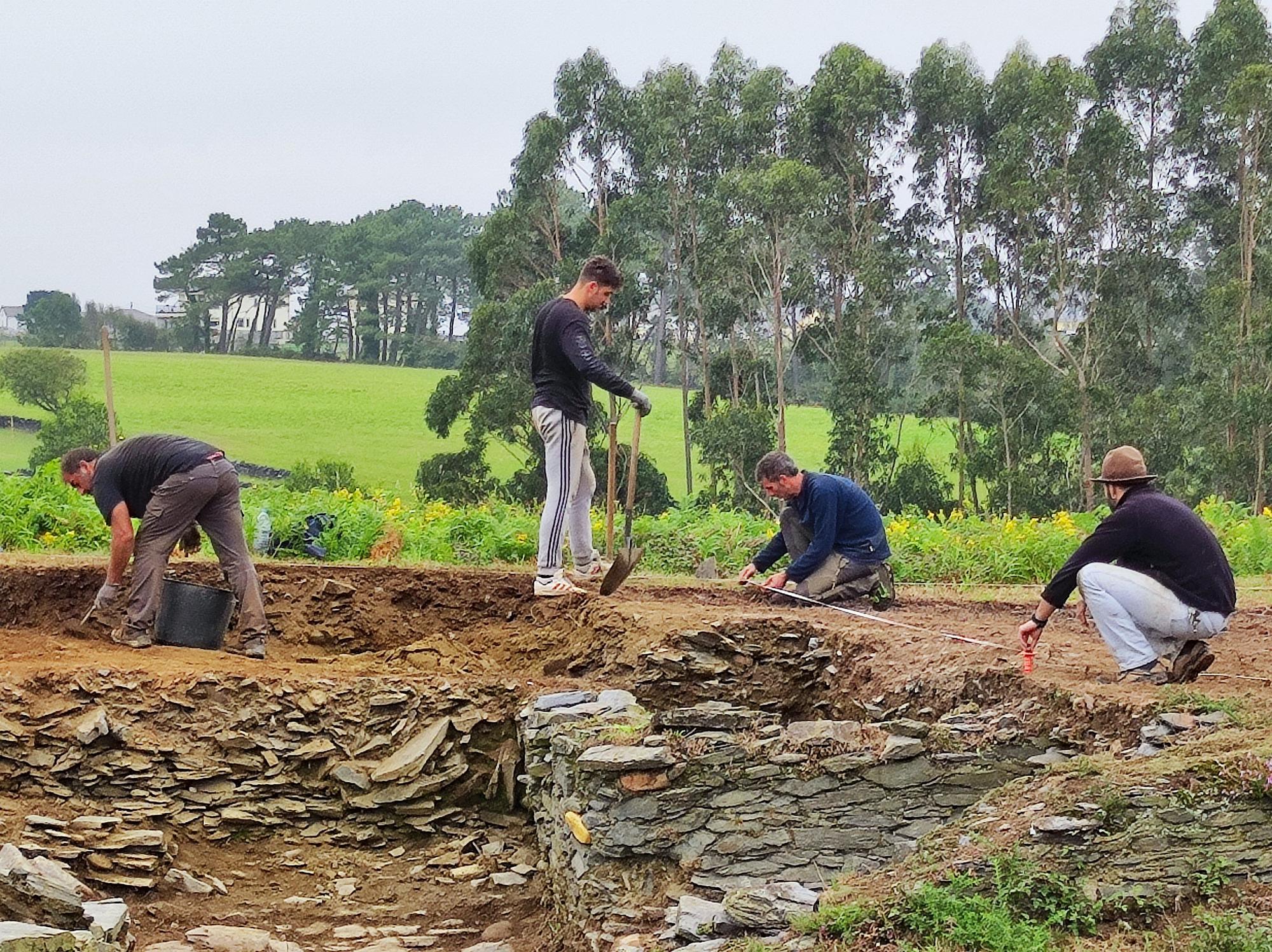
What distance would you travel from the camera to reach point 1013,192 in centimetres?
2583

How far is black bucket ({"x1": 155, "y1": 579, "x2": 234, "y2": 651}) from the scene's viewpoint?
801 centimetres

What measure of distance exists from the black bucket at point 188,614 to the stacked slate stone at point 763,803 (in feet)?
11.6

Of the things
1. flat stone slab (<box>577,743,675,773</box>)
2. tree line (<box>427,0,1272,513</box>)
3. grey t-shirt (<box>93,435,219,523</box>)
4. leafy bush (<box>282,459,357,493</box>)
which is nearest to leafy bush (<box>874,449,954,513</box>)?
tree line (<box>427,0,1272,513</box>)

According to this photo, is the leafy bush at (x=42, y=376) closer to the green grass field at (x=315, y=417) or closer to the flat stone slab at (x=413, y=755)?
the green grass field at (x=315, y=417)

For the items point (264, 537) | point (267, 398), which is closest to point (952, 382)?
point (267, 398)

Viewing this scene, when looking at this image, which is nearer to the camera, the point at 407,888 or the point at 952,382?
the point at 407,888

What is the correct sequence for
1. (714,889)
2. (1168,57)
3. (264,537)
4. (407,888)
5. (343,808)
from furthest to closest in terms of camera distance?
(1168,57), (264,537), (343,808), (407,888), (714,889)

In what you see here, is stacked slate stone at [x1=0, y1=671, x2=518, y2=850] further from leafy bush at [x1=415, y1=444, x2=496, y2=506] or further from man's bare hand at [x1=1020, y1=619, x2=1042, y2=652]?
leafy bush at [x1=415, y1=444, x2=496, y2=506]

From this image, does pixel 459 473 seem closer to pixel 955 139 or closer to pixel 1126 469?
pixel 955 139

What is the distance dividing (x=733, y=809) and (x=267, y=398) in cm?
2487

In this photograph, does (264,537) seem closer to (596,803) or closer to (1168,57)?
A: (596,803)

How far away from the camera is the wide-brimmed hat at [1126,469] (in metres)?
5.91

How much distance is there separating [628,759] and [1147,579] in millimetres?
2590

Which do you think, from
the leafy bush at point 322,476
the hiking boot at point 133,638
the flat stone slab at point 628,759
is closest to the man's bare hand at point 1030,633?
the flat stone slab at point 628,759
